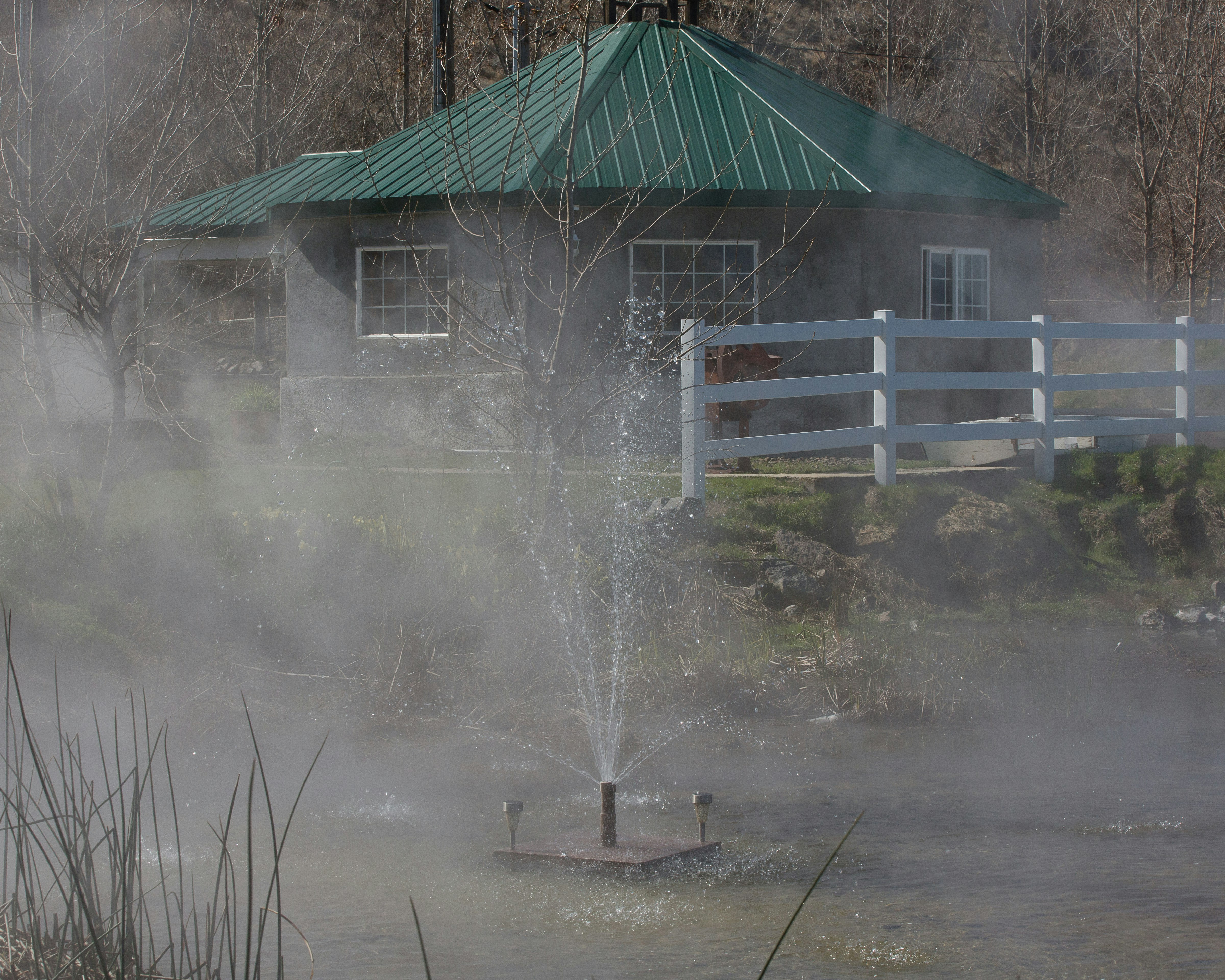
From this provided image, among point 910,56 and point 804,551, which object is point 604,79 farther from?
point 910,56

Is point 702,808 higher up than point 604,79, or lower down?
lower down

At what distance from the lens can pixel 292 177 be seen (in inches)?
688

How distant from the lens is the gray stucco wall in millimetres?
14578

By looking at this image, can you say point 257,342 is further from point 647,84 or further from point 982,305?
point 982,305

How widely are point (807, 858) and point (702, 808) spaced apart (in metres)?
0.57

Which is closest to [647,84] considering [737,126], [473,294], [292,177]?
[737,126]

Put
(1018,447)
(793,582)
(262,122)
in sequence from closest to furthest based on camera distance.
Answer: (793,582)
(1018,447)
(262,122)

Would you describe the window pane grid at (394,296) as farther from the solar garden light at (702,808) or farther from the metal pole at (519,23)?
the solar garden light at (702,808)

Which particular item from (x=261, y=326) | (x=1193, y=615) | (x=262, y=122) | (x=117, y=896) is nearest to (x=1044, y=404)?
(x=1193, y=615)

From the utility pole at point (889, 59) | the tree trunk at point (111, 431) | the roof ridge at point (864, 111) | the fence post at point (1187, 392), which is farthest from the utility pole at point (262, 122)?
the utility pole at point (889, 59)

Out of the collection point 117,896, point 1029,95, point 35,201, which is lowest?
point 117,896

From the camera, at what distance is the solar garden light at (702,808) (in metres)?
5.39

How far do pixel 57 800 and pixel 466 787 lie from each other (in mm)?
3217

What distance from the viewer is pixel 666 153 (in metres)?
14.5
